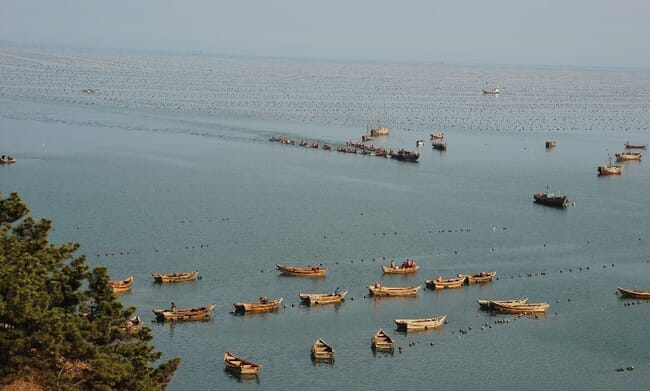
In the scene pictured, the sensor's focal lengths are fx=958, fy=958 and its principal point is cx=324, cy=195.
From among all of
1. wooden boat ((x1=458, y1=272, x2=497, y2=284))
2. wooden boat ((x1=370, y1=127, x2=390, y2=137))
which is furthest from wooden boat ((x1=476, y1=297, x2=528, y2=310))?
wooden boat ((x1=370, y1=127, x2=390, y2=137))

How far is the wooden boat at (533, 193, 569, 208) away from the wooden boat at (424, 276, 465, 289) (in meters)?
24.1

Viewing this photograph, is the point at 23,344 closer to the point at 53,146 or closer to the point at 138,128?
the point at 53,146

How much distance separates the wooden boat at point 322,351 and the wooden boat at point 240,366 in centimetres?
250

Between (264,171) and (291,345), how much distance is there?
143ft

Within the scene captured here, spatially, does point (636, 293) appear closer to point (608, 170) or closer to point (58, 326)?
point (58, 326)

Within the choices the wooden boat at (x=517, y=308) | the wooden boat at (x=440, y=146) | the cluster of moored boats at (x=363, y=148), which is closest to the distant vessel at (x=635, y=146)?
the wooden boat at (x=440, y=146)

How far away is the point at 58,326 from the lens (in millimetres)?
24125

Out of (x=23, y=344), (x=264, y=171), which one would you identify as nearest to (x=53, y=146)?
(x=264, y=171)

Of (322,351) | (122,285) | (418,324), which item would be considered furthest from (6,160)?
(322,351)

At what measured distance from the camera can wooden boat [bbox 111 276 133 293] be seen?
44.1 meters

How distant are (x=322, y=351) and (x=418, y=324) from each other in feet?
18.6

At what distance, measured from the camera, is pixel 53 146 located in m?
90.8

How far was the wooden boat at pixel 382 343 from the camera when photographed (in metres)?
39.1

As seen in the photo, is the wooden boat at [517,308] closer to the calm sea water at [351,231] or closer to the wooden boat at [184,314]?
the calm sea water at [351,231]
